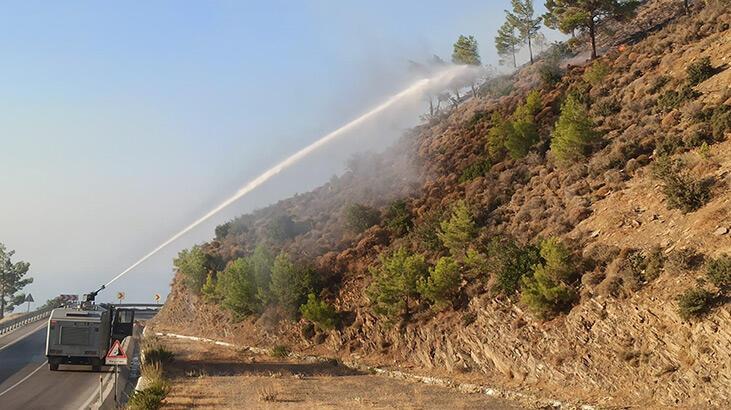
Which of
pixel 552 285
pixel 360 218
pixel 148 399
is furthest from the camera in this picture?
pixel 360 218

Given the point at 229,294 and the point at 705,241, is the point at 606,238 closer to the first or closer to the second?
the point at 705,241

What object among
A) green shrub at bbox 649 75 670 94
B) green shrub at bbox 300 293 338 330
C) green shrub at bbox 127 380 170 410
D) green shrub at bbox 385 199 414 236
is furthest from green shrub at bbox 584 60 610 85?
green shrub at bbox 127 380 170 410

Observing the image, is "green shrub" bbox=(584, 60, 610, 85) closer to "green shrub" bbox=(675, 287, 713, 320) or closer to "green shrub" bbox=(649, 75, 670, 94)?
"green shrub" bbox=(649, 75, 670, 94)

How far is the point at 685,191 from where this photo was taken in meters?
23.4

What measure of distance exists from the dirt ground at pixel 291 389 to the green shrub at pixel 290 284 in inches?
264

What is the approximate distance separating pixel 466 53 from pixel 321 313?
50.6m

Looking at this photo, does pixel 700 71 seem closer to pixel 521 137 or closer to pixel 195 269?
pixel 521 137

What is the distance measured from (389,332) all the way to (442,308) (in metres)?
4.20

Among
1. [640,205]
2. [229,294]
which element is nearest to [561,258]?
[640,205]

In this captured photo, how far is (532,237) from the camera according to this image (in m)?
30.0

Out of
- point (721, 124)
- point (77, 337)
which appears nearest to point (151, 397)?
point (77, 337)

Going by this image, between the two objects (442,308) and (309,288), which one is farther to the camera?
(309,288)

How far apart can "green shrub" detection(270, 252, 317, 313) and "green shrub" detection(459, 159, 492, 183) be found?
14.0 metres

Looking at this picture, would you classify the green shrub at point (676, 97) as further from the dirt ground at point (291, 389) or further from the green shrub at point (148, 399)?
the green shrub at point (148, 399)
